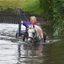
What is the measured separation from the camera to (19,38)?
16.0 metres

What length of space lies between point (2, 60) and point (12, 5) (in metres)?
85.0

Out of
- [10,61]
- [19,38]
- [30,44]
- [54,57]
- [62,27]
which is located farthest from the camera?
[62,27]

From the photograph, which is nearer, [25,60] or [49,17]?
[25,60]

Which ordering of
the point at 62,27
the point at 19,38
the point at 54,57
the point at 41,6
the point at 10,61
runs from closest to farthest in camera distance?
the point at 10,61, the point at 54,57, the point at 19,38, the point at 62,27, the point at 41,6

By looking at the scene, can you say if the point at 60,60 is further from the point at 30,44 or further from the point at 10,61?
the point at 30,44

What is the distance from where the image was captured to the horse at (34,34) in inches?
495

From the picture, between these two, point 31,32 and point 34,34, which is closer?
point 31,32

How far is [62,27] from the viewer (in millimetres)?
18578

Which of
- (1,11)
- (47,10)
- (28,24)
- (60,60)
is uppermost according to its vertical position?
(1,11)

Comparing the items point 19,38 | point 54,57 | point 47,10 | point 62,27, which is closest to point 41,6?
point 47,10

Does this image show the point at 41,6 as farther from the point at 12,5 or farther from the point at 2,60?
the point at 12,5

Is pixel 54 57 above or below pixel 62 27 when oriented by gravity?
below

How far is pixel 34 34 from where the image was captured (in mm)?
12914

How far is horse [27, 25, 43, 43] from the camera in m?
12.6
